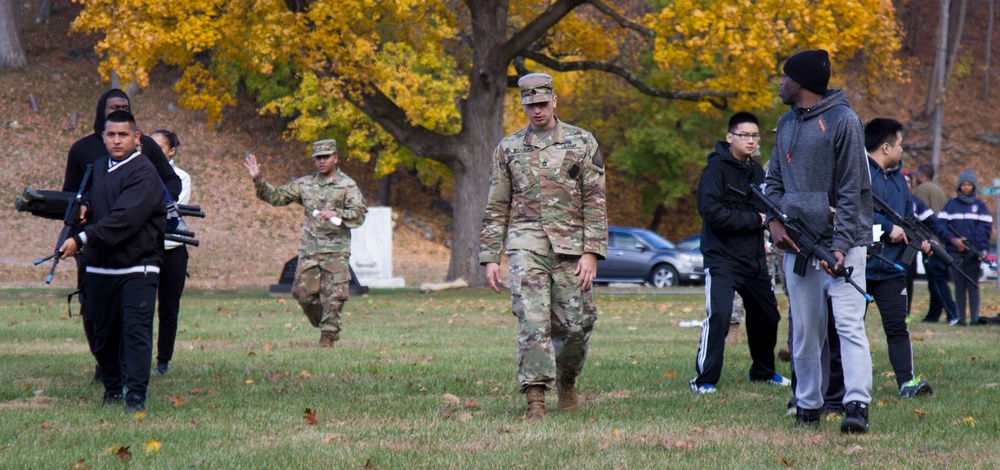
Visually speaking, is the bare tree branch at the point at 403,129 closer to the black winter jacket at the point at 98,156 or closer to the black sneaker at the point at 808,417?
the black winter jacket at the point at 98,156

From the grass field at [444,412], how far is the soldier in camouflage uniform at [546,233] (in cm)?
45

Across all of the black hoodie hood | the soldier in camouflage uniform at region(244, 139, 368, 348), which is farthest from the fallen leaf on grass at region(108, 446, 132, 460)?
the soldier in camouflage uniform at region(244, 139, 368, 348)

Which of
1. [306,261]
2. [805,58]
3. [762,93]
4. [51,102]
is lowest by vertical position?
[306,261]

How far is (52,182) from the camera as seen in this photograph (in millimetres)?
39250

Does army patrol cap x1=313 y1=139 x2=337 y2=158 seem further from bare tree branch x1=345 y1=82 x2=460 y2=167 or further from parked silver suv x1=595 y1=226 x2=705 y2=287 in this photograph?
parked silver suv x1=595 y1=226 x2=705 y2=287

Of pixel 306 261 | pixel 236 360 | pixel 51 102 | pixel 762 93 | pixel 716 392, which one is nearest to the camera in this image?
pixel 716 392

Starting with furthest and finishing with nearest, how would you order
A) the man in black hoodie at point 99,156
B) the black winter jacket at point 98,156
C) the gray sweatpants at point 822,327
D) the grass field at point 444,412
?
the black winter jacket at point 98,156 < the man in black hoodie at point 99,156 < the gray sweatpants at point 822,327 < the grass field at point 444,412

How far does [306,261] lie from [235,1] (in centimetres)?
1054

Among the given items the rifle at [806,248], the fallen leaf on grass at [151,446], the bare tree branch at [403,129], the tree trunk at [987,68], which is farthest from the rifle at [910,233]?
the tree trunk at [987,68]

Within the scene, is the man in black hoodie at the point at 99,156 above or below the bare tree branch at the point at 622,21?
below

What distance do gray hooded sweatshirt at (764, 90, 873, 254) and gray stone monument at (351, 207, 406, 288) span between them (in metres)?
21.4

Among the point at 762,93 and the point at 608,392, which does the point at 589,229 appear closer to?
the point at 608,392

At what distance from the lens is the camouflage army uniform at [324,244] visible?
470 inches

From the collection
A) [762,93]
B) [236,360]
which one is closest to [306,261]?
[236,360]
